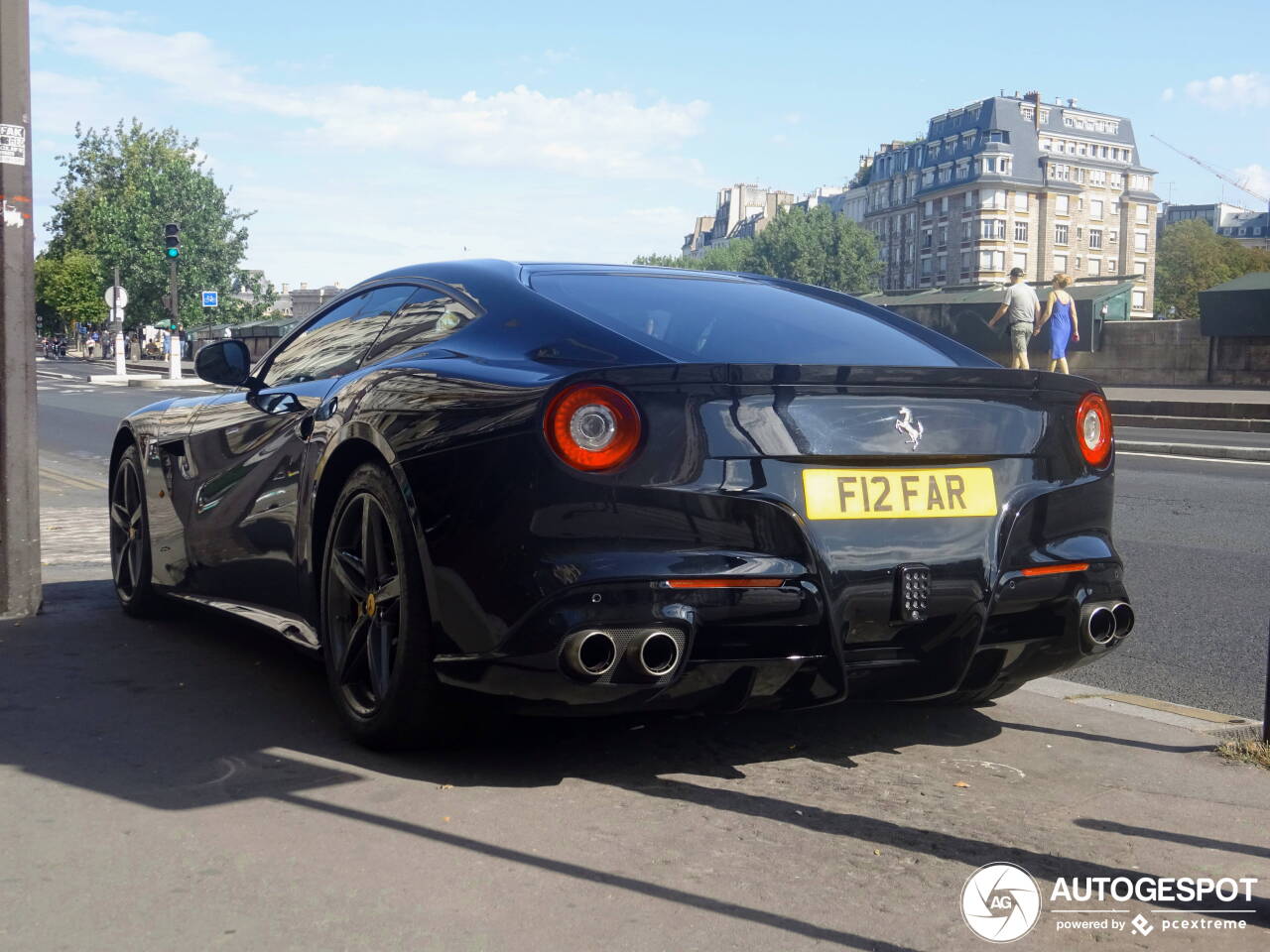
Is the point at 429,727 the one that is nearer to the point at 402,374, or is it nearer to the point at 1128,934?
the point at 402,374

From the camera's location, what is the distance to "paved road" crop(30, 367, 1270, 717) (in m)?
5.14

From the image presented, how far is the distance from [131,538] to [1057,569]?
3914mm

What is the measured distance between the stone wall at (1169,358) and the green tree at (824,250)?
7799 cm

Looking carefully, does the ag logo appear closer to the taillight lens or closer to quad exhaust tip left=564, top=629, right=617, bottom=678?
quad exhaust tip left=564, top=629, right=617, bottom=678

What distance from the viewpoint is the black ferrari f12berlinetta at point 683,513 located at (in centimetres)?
324

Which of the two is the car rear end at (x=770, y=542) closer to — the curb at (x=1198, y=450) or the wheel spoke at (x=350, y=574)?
the wheel spoke at (x=350, y=574)

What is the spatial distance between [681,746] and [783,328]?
47.1 inches

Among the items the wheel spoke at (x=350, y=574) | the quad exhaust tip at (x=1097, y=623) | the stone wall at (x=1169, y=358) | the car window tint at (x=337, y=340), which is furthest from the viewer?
the stone wall at (x=1169, y=358)

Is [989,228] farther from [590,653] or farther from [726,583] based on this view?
[590,653]

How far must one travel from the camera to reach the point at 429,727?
145 inches

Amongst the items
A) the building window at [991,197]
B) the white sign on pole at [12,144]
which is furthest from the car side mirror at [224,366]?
the building window at [991,197]

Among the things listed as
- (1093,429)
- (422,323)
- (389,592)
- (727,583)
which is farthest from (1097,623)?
(422,323)

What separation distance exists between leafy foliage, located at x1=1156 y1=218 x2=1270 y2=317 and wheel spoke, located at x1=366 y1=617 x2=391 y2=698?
378ft

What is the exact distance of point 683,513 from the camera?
128 inches
